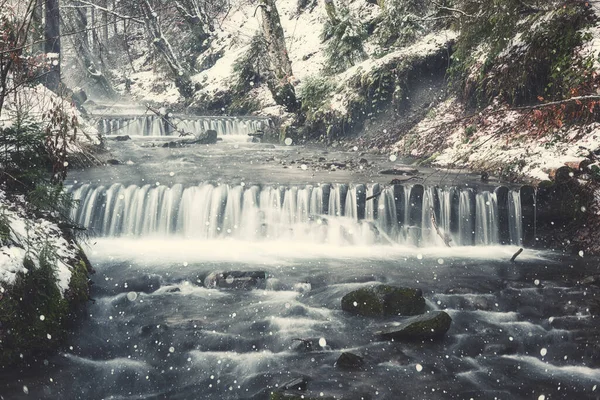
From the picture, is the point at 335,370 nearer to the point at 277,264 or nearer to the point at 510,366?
the point at 510,366

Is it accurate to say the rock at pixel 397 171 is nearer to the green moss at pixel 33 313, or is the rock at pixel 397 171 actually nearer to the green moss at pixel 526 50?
the green moss at pixel 526 50

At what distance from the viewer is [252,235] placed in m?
12.0

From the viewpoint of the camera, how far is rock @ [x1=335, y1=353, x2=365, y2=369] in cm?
645

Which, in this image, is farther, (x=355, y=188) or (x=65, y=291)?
(x=355, y=188)

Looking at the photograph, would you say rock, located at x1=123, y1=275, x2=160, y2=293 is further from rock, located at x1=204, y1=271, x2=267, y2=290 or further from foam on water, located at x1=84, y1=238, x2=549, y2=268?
rock, located at x1=204, y1=271, x2=267, y2=290

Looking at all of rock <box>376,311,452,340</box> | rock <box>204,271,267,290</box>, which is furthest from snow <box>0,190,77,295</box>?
rock <box>376,311,452,340</box>

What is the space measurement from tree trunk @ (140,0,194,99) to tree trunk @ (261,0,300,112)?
8836 millimetres

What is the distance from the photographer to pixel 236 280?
913 cm

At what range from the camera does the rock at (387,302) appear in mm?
7809

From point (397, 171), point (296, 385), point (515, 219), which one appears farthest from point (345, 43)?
point (296, 385)

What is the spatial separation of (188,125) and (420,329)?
67.3 feet

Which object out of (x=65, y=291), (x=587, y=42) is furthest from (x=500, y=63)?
(x=65, y=291)

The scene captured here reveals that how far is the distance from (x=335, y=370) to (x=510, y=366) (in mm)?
2291

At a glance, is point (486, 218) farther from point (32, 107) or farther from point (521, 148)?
point (32, 107)
